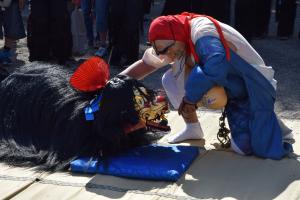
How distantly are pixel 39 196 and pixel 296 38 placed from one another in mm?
4639

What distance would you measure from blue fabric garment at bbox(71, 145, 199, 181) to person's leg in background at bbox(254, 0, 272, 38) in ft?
13.0

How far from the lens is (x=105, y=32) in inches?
217

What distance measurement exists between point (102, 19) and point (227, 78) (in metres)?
2.85

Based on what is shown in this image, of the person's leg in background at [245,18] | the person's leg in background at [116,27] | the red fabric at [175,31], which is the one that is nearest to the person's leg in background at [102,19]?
the person's leg in background at [116,27]

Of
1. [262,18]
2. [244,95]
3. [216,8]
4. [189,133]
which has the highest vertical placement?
[244,95]

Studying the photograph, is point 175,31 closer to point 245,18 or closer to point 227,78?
point 227,78

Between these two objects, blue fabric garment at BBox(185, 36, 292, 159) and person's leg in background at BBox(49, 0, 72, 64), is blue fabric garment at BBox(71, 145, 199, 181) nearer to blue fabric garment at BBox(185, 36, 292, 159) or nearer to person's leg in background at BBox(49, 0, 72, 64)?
blue fabric garment at BBox(185, 36, 292, 159)

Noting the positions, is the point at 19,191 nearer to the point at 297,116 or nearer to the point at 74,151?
the point at 74,151

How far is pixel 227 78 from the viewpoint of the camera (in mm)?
2713

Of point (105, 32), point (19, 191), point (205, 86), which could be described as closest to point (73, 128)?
point (19, 191)

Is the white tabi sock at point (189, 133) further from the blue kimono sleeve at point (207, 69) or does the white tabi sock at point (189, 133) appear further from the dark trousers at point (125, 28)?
the dark trousers at point (125, 28)

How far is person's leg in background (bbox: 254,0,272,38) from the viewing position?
21.6 ft

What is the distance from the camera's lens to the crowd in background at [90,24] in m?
4.86

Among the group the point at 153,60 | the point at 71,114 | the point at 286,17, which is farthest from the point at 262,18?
the point at 71,114
